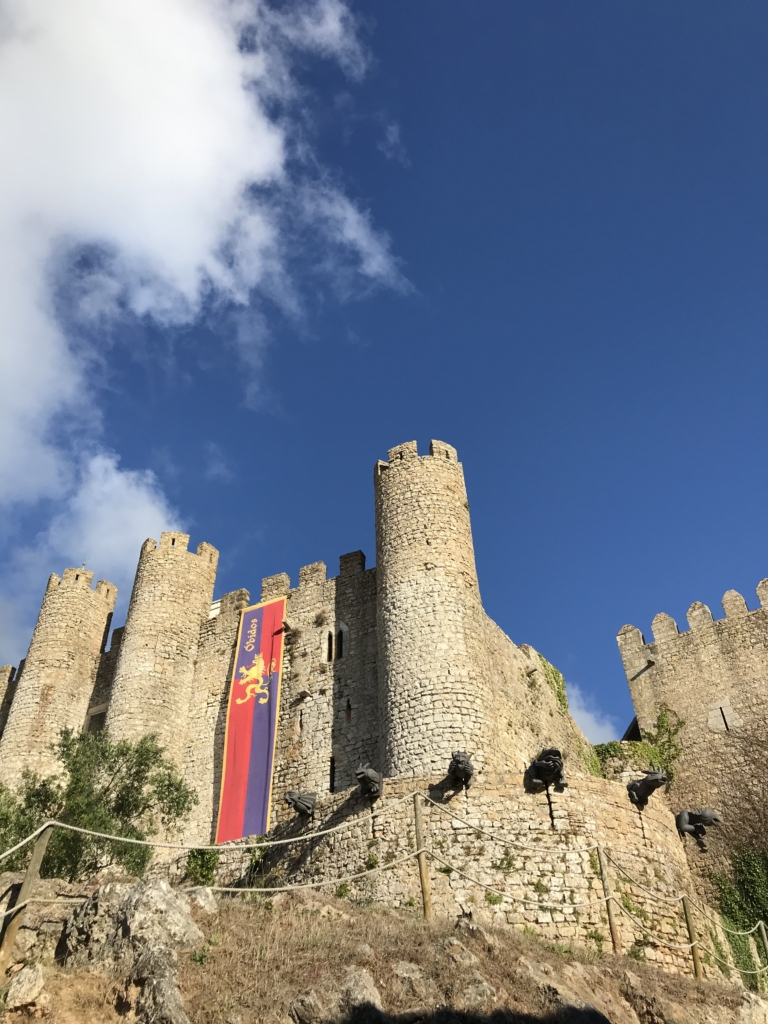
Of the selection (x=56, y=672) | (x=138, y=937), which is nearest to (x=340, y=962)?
(x=138, y=937)

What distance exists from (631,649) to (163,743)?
1427cm

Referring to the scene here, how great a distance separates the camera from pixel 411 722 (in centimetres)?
1797

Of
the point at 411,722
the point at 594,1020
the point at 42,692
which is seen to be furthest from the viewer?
the point at 42,692

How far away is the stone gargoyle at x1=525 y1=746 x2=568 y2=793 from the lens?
13500 millimetres

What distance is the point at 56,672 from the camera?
25781mm

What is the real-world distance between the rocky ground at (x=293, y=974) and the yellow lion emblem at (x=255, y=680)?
502 inches

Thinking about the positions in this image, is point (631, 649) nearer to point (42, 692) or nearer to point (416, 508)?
point (416, 508)

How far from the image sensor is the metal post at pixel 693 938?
1235 centimetres

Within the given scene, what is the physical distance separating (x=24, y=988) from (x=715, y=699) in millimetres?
20304

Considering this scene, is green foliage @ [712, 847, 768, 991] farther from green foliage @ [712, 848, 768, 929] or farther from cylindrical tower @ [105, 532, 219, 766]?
cylindrical tower @ [105, 532, 219, 766]

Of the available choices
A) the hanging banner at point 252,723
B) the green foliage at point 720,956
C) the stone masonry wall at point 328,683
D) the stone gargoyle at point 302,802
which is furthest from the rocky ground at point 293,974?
→ the hanging banner at point 252,723

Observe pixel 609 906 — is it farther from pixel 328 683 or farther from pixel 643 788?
pixel 328 683

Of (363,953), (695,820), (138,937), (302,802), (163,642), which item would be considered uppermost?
(163,642)

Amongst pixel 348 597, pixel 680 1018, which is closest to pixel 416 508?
pixel 348 597
